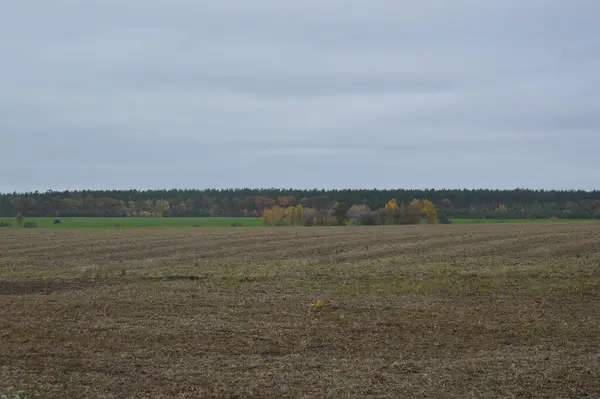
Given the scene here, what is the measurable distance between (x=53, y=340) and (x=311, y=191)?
415ft

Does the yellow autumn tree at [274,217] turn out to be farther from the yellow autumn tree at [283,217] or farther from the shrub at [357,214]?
the shrub at [357,214]

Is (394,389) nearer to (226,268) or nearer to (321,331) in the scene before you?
(321,331)

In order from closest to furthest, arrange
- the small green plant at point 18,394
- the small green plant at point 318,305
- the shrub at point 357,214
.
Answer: the small green plant at point 18,394, the small green plant at point 318,305, the shrub at point 357,214

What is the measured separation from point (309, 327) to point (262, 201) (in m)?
118

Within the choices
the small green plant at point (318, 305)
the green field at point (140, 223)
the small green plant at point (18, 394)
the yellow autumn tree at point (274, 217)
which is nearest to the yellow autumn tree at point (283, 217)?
the yellow autumn tree at point (274, 217)

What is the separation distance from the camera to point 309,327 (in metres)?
14.4

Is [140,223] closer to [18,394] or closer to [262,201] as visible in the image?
[262,201]

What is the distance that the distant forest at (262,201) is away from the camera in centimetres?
11088

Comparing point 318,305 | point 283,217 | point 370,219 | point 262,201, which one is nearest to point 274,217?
point 283,217

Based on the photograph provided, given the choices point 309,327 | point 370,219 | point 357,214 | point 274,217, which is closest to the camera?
point 309,327

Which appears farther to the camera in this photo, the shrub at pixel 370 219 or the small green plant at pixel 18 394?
the shrub at pixel 370 219

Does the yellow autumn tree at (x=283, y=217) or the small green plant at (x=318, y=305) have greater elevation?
the yellow autumn tree at (x=283, y=217)

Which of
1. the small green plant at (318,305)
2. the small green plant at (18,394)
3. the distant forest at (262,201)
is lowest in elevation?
A: the small green plant at (18,394)

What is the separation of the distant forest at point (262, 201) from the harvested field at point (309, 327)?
79766 mm
